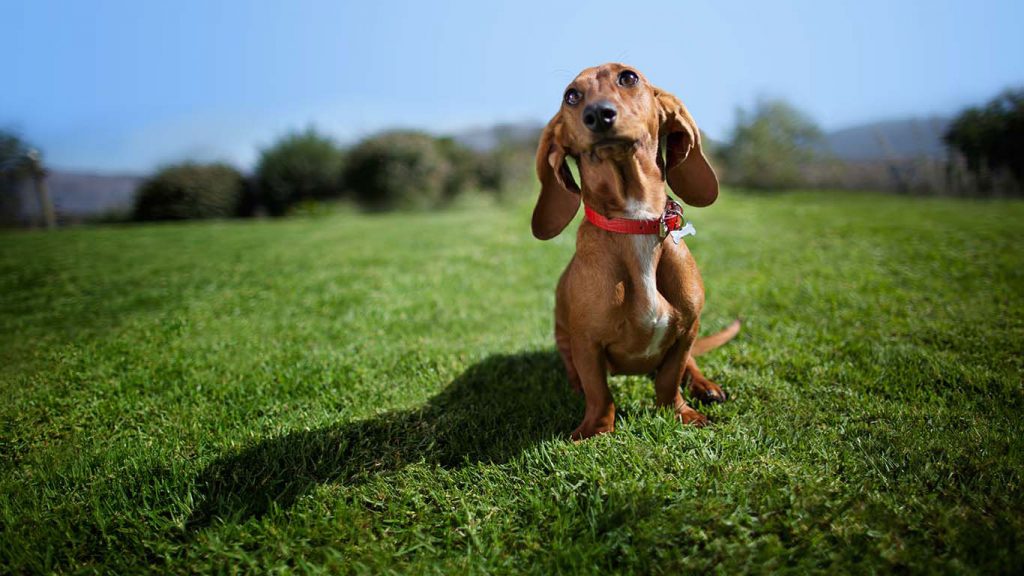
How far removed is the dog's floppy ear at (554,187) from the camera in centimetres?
219

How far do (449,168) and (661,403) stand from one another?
17649 mm

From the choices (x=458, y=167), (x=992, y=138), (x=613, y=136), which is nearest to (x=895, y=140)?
(x=992, y=138)

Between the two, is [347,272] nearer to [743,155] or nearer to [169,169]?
[169,169]

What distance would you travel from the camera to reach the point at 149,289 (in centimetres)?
546

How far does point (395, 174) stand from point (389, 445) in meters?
16.5

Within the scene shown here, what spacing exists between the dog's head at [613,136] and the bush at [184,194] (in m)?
15.9

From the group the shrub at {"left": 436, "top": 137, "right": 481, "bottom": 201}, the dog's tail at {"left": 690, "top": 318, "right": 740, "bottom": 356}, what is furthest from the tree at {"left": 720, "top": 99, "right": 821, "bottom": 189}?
the dog's tail at {"left": 690, "top": 318, "right": 740, "bottom": 356}

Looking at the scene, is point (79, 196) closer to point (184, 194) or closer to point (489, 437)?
point (184, 194)

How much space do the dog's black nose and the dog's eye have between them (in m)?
0.26

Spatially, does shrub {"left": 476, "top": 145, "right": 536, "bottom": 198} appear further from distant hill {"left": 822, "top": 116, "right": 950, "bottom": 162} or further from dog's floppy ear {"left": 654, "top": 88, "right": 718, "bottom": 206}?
dog's floppy ear {"left": 654, "top": 88, "right": 718, "bottom": 206}

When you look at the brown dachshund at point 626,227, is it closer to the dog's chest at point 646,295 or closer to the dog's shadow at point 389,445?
the dog's chest at point 646,295

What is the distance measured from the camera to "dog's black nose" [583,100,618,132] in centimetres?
183

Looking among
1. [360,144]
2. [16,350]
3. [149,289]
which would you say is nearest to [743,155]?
[360,144]

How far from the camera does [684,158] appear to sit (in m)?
2.29
